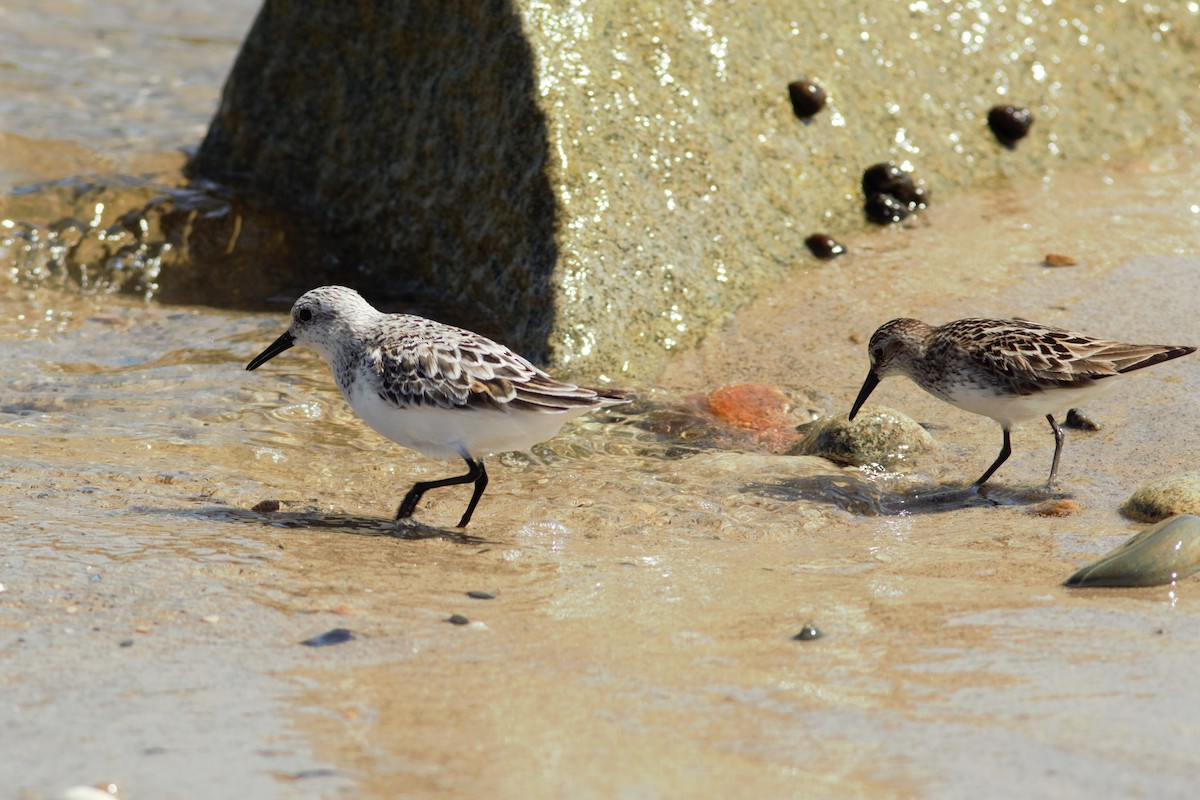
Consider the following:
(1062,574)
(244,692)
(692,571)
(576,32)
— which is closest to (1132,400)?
(1062,574)

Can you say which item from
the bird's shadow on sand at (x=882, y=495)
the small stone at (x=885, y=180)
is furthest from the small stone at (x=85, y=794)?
the small stone at (x=885, y=180)

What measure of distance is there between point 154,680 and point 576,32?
5.83m

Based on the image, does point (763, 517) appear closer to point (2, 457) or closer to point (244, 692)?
point (244, 692)

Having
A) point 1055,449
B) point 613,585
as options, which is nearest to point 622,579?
point 613,585

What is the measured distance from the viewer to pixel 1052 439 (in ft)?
24.0

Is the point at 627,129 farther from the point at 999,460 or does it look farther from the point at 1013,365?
the point at 999,460

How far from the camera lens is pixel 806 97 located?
368 inches

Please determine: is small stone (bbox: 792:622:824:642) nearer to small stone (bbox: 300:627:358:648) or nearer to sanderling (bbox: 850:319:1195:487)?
small stone (bbox: 300:627:358:648)

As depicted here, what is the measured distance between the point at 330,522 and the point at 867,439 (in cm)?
288

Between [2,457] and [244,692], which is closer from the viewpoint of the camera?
[244,692]

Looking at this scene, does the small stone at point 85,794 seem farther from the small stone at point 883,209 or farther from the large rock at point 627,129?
the small stone at point 883,209

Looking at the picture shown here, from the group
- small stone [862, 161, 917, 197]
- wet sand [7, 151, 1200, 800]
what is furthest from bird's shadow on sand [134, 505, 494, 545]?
small stone [862, 161, 917, 197]

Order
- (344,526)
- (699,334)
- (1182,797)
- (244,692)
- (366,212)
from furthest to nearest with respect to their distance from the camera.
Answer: (366,212) < (699,334) < (344,526) < (244,692) < (1182,797)

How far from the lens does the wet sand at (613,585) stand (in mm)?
3518
